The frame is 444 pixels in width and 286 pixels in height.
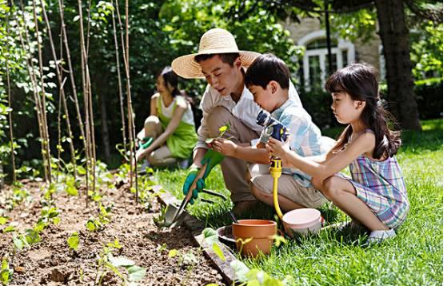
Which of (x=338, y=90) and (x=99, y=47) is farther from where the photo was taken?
(x=99, y=47)

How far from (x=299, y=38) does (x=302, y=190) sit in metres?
14.1

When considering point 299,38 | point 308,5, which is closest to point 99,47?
point 308,5

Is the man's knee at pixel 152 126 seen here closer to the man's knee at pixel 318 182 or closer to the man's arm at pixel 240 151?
the man's arm at pixel 240 151

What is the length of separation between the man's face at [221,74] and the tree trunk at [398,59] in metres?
4.41

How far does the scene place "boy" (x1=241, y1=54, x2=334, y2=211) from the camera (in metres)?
2.64

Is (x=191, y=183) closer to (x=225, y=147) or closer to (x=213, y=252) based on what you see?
(x=225, y=147)

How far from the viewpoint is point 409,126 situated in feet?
23.7

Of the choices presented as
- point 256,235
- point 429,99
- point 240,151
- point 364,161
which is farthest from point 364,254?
point 429,99

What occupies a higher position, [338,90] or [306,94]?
[338,90]

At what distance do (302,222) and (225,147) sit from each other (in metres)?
0.56

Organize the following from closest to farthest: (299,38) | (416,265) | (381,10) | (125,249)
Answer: (416,265) < (125,249) < (381,10) < (299,38)

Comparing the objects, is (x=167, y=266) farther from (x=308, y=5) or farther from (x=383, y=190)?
(x=308, y=5)

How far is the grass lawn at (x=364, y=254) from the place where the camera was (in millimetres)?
1788

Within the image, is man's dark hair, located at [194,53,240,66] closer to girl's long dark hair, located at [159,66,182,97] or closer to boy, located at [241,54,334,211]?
boy, located at [241,54,334,211]
